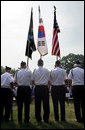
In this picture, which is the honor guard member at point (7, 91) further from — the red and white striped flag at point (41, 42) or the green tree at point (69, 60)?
the green tree at point (69, 60)

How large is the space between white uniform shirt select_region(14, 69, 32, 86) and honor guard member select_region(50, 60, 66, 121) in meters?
0.91

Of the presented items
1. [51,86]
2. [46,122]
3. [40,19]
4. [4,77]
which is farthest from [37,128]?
[40,19]

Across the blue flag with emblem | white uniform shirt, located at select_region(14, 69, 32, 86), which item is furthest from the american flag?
white uniform shirt, located at select_region(14, 69, 32, 86)

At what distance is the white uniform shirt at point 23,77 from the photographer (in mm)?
8789

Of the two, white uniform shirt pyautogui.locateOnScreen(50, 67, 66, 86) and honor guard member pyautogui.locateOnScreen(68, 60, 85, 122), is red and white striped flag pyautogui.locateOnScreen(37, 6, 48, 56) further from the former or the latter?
honor guard member pyautogui.locateOnScreen(68, 60, 85, 122)

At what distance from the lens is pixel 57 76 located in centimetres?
906

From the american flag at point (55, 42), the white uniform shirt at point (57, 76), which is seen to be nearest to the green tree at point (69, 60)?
the american flag at point (55, 42)

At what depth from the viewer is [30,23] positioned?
12.1 m

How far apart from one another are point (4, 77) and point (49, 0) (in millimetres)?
3792

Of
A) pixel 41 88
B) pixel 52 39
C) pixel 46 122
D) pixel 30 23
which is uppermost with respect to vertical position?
pixel 30 23

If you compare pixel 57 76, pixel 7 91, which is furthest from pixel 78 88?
pixel 7 91

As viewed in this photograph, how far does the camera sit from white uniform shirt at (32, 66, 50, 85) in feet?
28.9

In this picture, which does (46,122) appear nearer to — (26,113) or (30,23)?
(26,113)

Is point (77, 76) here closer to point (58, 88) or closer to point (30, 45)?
point (58, 88)
